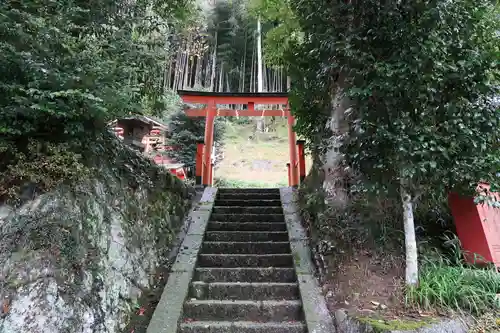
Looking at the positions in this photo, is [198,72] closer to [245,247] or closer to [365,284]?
[245,247]

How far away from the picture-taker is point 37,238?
7.98 ft

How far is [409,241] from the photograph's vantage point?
297cm

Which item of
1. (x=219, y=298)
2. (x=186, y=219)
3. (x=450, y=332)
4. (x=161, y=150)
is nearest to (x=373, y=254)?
(x=450, y=332)

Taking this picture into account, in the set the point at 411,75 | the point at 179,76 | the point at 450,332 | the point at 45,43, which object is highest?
the point at 179,76

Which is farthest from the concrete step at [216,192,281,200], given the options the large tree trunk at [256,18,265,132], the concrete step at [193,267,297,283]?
the large tree trunk at [256,18,265,132]

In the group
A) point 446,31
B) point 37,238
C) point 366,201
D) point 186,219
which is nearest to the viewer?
point 37,238

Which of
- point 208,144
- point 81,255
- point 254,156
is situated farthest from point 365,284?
point 254,156

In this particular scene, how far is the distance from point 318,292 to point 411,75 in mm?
2235

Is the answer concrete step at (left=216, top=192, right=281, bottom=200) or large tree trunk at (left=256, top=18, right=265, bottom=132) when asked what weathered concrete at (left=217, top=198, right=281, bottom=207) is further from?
large tree trunk at (left=256, top=18, right=265, bottom=132)

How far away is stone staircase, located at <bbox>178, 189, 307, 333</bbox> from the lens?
3178 mm

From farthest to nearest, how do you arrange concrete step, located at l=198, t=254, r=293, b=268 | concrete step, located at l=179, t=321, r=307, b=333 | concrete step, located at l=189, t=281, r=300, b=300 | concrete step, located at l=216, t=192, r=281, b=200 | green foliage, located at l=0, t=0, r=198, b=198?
1. concrete step, located at l=216, t=192, r=281, b=200
2. concrete step, located at l=198, t=254, r=293, b=268
3. concrete step, located at l=189, t=281, r=300, b=300
4. concrete step, located at l=179, t=321, r=307, b=333
5. green foliage, located at l=0, t=0, r=198, b=198

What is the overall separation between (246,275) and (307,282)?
0.70 metres

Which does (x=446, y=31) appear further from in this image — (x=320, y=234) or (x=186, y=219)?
(x=186, y=219)

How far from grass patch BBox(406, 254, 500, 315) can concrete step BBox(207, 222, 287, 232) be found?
2268 millimetres
